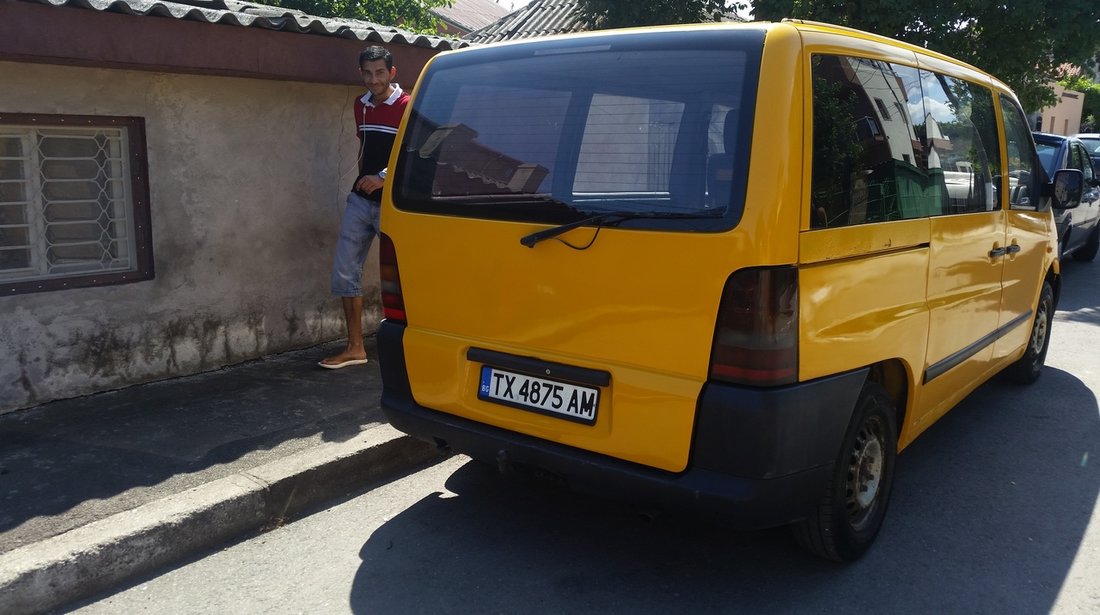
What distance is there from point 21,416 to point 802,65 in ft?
13.1

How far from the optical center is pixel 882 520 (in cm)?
362

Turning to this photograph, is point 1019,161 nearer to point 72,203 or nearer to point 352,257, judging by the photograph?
point 352,257

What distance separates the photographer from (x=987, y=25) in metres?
12.4

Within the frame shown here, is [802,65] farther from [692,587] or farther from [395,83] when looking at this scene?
[395,83]

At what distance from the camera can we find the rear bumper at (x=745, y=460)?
111 inches

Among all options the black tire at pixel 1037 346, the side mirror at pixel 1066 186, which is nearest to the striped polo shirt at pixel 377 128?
the side mirror at pixel 1066 186

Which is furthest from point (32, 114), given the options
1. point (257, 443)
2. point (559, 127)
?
point (559, 127)

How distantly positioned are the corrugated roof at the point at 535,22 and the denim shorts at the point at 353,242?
42.5ft

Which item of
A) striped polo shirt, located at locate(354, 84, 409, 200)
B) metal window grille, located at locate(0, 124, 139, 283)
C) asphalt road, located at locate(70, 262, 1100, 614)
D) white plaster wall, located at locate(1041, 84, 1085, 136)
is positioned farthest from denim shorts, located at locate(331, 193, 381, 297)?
white plaster wall, located at locate(1041, 84, 1085, 136)

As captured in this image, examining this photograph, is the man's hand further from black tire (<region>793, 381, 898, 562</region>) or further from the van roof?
black tire (<region>793, 381, 898, 562</region>)

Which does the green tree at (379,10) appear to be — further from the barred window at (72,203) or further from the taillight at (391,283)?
the taillight at (391,283)

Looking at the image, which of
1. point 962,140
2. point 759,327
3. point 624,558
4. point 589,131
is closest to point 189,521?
point 624,558

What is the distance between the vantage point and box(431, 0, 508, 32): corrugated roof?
1022 inches

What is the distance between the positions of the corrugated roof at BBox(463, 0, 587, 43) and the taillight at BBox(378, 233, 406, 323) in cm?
1472
